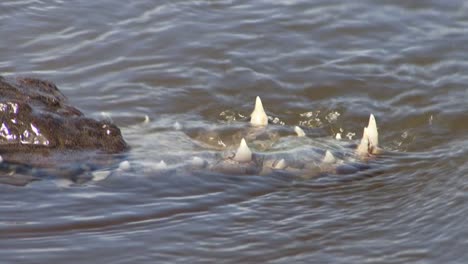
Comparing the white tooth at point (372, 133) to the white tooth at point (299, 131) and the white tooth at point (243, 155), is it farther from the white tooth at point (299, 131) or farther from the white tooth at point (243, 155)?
the white tooth at point (243, 155)

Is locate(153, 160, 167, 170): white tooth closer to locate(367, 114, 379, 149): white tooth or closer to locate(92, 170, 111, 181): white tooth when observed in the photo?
locate(92, 170, 111, 181): white tooth

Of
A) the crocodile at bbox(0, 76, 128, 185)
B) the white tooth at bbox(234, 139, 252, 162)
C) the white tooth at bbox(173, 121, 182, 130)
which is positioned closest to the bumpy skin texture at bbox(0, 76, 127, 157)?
the crocodile at bbox(0, 76, 128, 185)

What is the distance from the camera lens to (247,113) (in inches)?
290

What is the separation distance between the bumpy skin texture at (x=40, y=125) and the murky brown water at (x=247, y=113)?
22cm

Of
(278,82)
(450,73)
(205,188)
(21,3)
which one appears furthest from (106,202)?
(21,3)

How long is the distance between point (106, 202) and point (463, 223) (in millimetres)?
1917

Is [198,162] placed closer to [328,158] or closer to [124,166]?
[124,166]

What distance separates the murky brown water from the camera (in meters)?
5.26

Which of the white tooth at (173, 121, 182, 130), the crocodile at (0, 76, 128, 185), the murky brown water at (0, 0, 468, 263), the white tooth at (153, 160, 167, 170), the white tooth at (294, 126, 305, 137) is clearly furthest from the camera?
the white tooth at (173, 121, 182, 130)

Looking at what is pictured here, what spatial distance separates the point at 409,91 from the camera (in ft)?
25.1

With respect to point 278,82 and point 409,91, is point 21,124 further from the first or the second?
point 409,91

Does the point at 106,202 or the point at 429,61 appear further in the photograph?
the point at 429,61

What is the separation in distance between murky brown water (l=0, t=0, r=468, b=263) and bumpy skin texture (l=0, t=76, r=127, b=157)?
216 millimetres

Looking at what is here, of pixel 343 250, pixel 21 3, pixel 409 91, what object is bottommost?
pixel 343 250
